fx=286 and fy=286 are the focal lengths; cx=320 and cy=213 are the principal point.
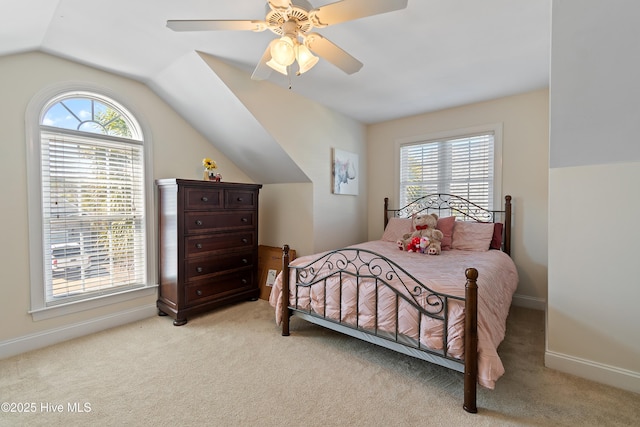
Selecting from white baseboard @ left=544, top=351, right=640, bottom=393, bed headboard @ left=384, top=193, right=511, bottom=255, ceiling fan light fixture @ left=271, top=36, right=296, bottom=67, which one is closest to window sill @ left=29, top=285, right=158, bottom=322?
ceiling fan light fixture @ left=271, top=36, right=296, bottom=67

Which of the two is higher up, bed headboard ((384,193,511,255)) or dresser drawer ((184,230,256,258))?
bed headboard ((384,193,511,255))

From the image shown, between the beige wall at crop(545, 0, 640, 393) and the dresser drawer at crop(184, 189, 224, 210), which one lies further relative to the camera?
the dresser drawer at crop(184, 189, 224, 210)

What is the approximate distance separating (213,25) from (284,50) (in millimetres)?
410

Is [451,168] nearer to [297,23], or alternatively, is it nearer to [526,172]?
[526,172]

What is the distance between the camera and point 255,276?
3.46m

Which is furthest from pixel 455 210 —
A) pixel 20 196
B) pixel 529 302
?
pixel 20 196

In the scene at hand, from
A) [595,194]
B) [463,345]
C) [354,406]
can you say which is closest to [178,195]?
[354,406]

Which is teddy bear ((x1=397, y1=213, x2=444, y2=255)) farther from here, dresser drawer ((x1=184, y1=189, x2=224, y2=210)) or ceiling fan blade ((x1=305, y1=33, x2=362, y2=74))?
dresser drawer ((x1=184, y1=189, x2=224, y2=210))

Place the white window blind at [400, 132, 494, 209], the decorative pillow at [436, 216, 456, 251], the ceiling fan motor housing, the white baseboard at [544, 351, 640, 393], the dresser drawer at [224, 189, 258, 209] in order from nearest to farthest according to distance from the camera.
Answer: the ceiling fan motor housing
the white baseboard at [544, 351, 640, 393]
the dresser drawer at [224, 189, 258, 209]
the decorative pillow at [436, 216, 456, 251]
the white window blind at [400, 132, 494, 209]

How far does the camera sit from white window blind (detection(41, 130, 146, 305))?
2432 mm

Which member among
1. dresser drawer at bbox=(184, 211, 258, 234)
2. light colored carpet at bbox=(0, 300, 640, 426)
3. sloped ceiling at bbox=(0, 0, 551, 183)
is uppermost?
sloped ceiling at bbox=(0, 0, 551, 183)

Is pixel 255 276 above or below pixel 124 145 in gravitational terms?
below

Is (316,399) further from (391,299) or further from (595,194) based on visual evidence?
(595,194)

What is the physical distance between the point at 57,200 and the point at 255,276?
198 centimetres
